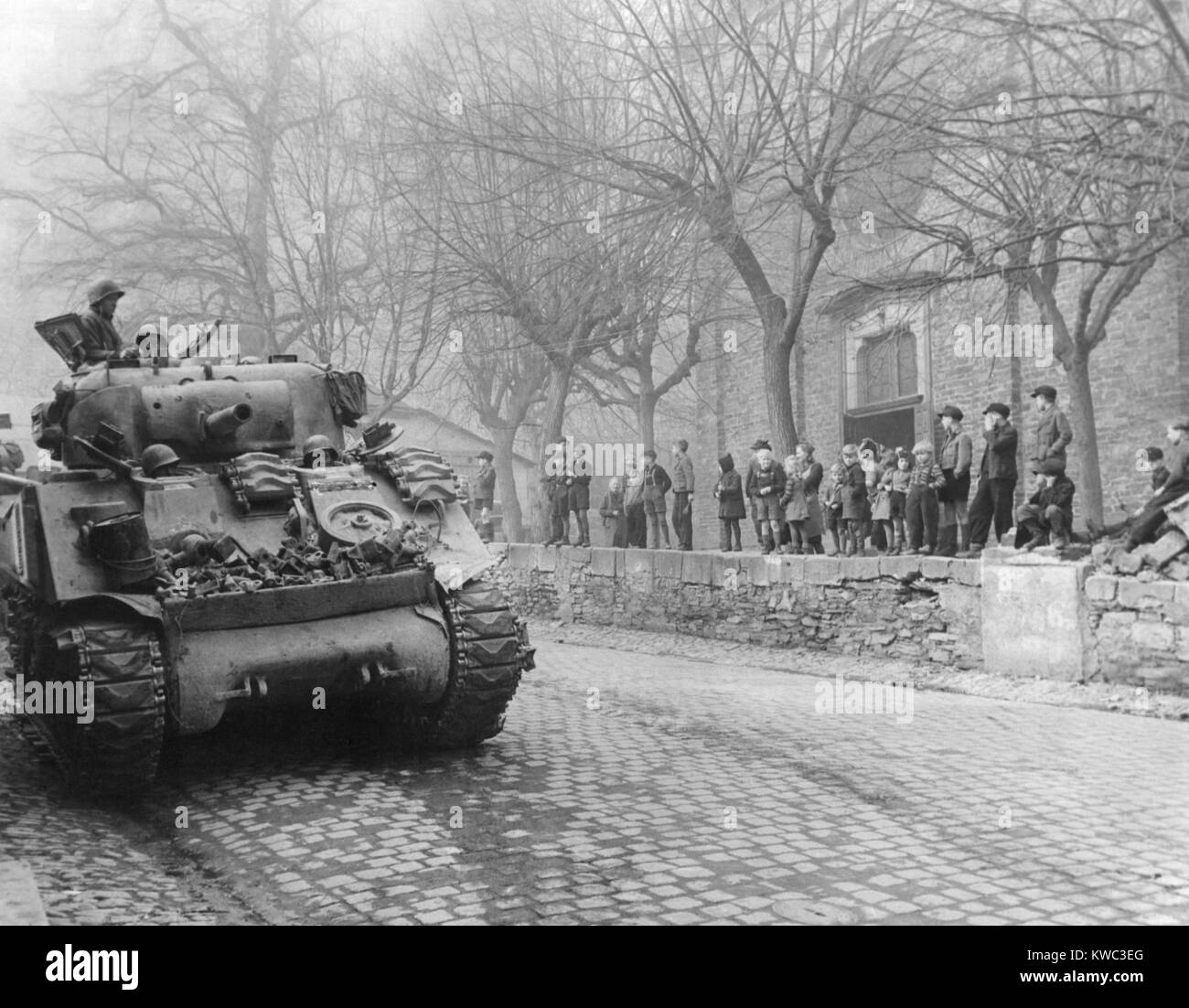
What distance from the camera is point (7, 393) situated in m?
35.4

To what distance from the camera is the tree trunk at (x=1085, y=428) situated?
15.4 meters

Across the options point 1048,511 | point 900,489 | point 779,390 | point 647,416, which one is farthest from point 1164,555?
point 647,416

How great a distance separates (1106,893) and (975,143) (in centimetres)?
714

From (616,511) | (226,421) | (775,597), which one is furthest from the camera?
(616,511)

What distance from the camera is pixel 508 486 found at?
27.4 m

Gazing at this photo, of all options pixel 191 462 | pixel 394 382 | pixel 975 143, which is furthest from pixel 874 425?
pixel 191 462

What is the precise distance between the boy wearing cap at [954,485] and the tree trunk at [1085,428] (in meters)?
2.65

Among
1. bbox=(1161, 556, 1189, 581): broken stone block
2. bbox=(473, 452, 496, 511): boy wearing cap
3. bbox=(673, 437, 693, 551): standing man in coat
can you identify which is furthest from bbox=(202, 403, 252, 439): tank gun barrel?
bbox=(473, 452, 496, 511): boy wearing cap

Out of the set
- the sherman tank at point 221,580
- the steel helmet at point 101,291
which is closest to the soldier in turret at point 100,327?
the steel helmet at point 101,291

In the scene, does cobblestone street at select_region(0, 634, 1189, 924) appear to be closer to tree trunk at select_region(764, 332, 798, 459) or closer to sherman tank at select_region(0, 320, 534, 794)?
sherman tank at select_region(0, 320, 534, 794)

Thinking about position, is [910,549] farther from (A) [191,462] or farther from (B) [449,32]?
(B) [449,32]

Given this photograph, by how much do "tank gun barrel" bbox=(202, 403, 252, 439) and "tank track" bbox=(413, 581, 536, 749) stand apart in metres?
1.74

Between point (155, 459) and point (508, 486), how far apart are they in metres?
A: 19.5

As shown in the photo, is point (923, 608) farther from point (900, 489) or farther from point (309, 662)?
point (309, 662)
